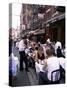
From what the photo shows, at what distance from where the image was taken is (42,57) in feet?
5.78

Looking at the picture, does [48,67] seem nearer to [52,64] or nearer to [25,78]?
[52,64]

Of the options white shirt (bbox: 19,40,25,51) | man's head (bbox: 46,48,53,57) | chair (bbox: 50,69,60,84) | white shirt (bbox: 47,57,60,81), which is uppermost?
white shirt (bbox: 19,40,25,51)

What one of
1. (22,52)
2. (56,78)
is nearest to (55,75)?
(56,78)

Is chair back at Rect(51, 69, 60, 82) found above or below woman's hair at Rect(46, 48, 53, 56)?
below

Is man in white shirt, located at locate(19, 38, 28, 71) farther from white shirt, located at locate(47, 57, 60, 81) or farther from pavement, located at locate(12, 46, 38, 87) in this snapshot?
white shirt, located at locate(47, 57, 60, 81)

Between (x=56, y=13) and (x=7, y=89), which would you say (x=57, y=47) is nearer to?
(x=56, y=13)

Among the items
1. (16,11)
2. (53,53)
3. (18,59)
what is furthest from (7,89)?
(16,11)

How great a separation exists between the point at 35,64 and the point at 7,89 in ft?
1.07

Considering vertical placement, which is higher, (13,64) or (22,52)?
(22,52)

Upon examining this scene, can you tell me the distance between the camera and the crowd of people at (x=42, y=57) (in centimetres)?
173

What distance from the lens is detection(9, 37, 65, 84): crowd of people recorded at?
173 cm

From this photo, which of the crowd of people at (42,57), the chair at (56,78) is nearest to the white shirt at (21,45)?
the crowd of people at (42,57)

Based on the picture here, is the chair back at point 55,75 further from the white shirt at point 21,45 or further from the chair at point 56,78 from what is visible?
the white shirt at point 21,45

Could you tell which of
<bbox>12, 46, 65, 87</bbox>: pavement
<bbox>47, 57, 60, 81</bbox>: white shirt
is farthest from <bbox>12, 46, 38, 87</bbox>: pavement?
<bbox>47, 57, 60, 81</bbox>: white shirt
